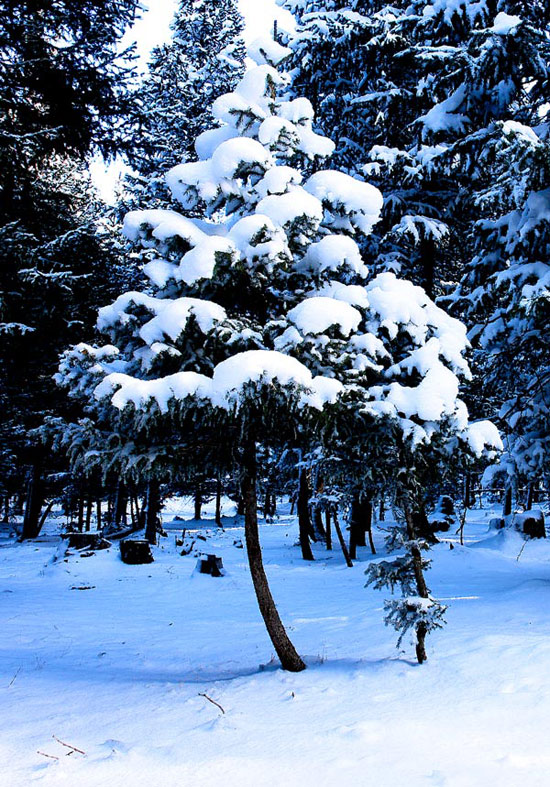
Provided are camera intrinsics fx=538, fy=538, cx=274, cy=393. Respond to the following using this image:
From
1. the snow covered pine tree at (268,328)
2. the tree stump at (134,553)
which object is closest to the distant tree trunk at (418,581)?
the snow covered pine tree at (268,328)

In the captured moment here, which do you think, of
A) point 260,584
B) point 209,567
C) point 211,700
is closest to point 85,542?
point 209,567

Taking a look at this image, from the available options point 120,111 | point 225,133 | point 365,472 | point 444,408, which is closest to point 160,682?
point 365,472

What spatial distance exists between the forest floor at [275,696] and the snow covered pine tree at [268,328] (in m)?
0.86

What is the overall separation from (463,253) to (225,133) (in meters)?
12.2

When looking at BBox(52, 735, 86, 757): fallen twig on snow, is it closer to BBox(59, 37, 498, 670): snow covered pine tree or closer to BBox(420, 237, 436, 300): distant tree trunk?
BBox(59, 37, 498, 670): snow covered pine tree

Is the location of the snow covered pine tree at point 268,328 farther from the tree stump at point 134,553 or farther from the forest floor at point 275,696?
the tree stump at point 134,553

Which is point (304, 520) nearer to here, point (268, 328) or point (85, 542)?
point (85, 542)

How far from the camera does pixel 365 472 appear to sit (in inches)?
263

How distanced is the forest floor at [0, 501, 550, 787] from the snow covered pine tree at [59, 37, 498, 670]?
0.86 metres

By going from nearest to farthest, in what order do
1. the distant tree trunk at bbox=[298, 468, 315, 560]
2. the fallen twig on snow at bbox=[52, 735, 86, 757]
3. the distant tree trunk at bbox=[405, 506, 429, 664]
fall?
1. the fallen twig on snow at bbox=[52, 735, 86, 757]
2. the distant tree trunk at bbox=[405, 506, 429, 664]
3. the distant tree trunk at bbox=[298, 468, 315, 560]

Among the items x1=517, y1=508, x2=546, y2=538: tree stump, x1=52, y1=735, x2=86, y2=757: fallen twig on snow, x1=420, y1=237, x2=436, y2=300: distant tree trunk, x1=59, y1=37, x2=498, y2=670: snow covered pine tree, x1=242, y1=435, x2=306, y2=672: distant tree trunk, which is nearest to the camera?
x1=52, y1=735, x2=86, y2=757: fallen twig on snow

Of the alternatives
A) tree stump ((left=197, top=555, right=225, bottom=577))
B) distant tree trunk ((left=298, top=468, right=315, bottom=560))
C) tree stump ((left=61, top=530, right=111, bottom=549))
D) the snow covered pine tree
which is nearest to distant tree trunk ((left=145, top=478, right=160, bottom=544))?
tree stump ((left=61, top=530, right=111, bottom=549))

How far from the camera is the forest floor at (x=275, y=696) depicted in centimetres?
416

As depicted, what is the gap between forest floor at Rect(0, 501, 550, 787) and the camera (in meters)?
4.16
